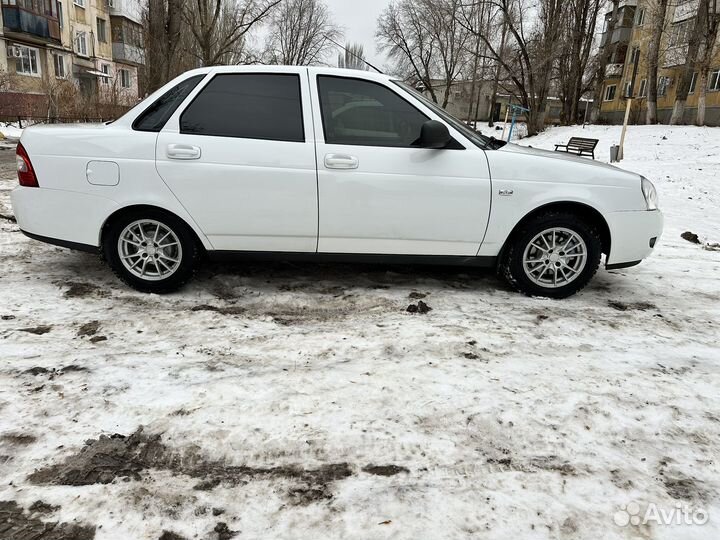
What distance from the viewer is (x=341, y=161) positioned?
3.85m

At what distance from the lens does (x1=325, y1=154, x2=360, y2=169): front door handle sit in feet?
12.6

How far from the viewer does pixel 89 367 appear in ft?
9.51

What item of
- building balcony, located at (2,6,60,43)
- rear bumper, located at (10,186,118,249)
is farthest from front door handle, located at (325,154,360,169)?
building balcony, located at (2,6,60,43)

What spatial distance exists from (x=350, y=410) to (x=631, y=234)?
289 cm

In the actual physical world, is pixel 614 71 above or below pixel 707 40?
above

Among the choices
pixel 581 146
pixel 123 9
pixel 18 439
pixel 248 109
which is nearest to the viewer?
pixel 18 439

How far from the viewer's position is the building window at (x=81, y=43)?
37.7 meters

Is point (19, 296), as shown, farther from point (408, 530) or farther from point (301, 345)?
point (408, 530)

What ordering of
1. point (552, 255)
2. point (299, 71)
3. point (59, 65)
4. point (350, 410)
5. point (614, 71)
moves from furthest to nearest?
point (614, 71), point (59, 65), point (552, 255), point (299, 71), point (350, 410)

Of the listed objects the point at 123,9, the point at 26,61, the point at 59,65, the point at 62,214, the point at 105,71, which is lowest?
the point at 62,214

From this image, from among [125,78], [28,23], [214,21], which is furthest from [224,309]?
[125,78]

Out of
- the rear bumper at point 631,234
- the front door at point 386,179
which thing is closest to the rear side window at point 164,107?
the front door at point 386,179

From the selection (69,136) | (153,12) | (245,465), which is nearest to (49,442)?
(245,465)

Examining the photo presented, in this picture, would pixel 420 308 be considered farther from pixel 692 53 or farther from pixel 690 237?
pixel 692 53
